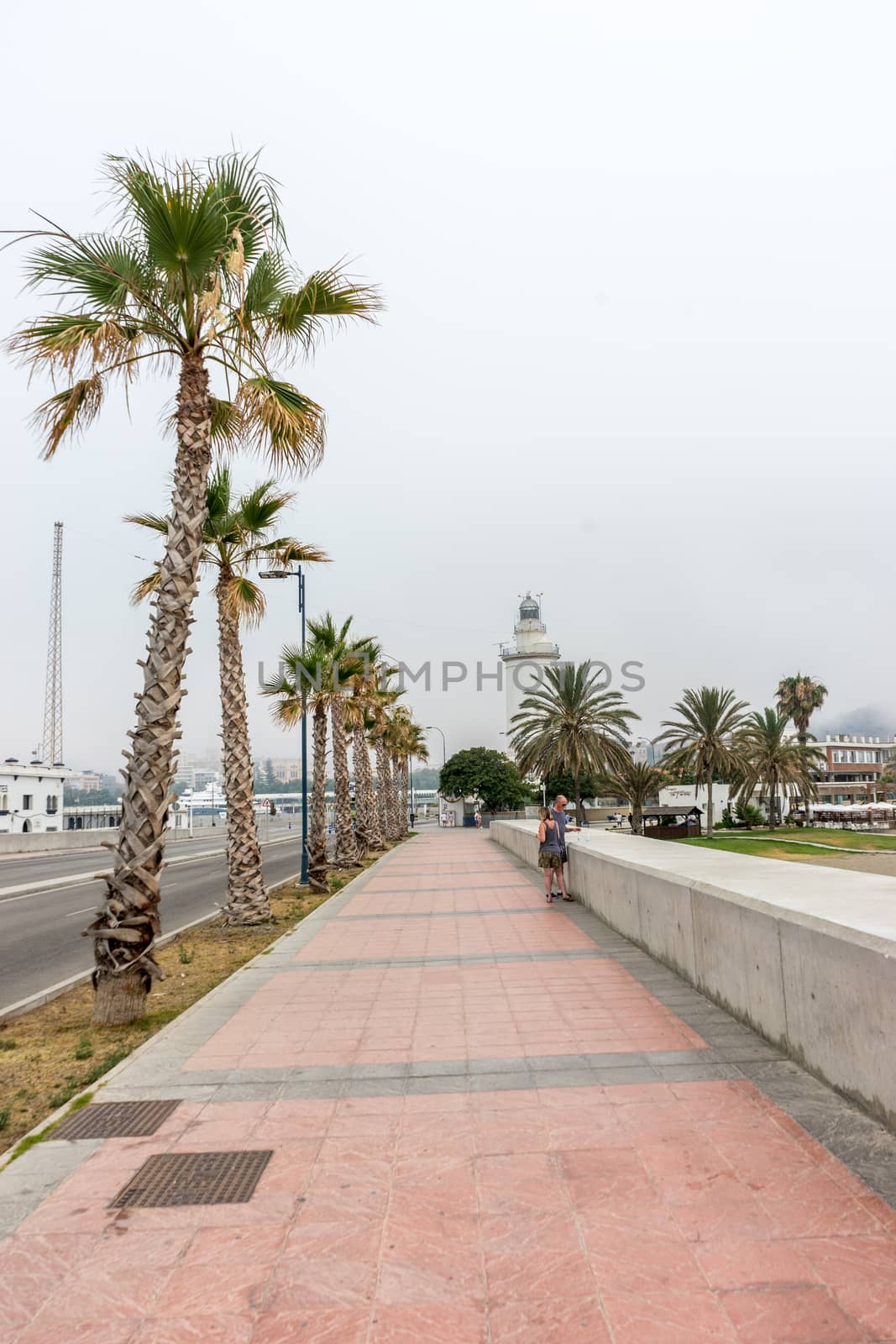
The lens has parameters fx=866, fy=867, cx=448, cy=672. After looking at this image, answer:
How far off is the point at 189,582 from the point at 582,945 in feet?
19.3

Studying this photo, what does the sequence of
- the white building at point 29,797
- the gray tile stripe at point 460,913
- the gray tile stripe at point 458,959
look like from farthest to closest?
the white building at point 29,797 → the gray tile stripe at point 460,913 → the gray tile stripe at point 458,959

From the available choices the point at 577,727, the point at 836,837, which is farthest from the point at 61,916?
the point at 836,837

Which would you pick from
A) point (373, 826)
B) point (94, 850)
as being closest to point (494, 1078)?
point (373, 826)

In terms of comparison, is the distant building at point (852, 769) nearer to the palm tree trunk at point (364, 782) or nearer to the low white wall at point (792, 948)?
the palm tree trunk at point (364, 782)

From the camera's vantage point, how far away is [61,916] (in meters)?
16.4

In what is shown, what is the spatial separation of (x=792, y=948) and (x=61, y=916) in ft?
48.9

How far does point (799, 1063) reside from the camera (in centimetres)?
523

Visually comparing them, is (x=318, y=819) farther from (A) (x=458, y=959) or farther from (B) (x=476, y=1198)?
(B) (x=476, y=1198)

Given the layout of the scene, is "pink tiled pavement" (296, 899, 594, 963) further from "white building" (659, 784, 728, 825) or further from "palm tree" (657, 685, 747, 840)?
"white building" (659, 784, 728, 825)

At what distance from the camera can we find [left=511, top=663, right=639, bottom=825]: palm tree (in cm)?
3956

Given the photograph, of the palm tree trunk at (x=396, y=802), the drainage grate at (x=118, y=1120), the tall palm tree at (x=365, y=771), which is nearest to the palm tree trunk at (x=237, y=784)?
the drainage grate at (x=118, y=1120)

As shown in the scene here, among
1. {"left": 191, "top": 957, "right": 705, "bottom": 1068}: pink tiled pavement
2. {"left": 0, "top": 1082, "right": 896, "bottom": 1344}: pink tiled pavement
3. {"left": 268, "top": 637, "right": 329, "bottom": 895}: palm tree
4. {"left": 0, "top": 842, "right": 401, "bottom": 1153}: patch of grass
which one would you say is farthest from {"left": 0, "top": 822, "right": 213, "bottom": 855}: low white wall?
{"left": 0, "top": 1082, "right": 896, "bottom": 1344}: pink tiled pavement

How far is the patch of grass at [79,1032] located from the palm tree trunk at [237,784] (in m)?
0.93

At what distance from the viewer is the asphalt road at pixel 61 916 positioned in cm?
1076
